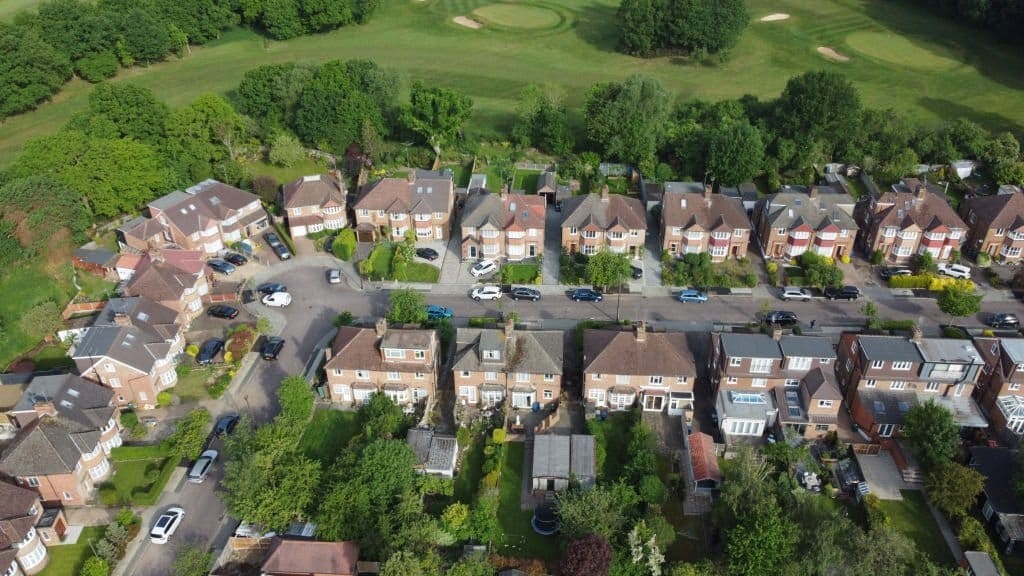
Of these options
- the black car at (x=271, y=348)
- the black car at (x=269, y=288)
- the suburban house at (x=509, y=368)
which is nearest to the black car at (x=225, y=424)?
the black car at (x=271, y=348)

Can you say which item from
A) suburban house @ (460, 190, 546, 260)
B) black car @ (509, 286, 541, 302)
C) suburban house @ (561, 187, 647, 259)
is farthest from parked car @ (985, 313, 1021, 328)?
suburban house @ (460, 190, 546, 260)

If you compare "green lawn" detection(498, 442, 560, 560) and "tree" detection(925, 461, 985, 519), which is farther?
"tree" detection(925, 461, 985, 519)

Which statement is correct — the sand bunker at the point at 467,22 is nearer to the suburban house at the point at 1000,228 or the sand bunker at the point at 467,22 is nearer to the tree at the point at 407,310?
the tree at the point at 407,310

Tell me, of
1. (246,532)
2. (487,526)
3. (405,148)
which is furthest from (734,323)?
(405,148)

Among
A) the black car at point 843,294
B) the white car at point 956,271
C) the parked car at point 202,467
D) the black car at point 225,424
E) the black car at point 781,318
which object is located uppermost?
the white car at point 956,271

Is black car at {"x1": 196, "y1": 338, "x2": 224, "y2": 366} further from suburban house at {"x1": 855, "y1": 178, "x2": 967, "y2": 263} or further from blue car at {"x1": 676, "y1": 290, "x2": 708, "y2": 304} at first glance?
suburban house at {"x1": 855, "y1": 178, "x2": 967, "y2": 263}

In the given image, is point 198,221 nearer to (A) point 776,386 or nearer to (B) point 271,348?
(B) point 271,348
